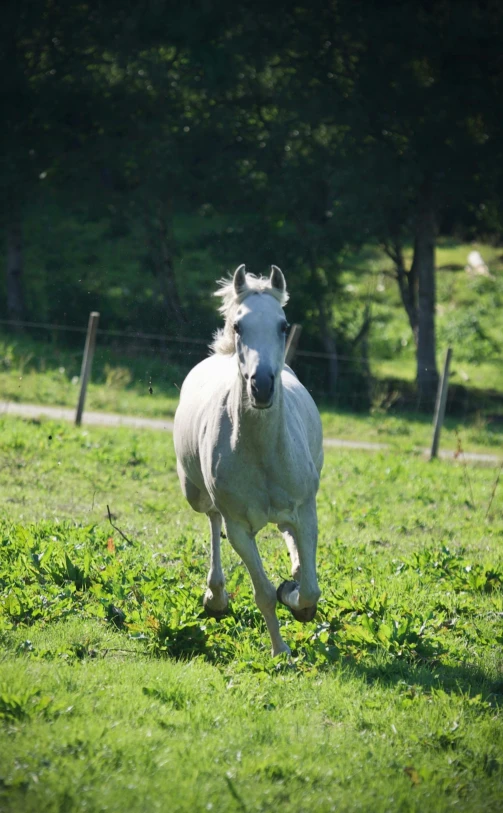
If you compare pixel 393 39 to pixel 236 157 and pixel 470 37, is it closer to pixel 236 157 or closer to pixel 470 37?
pixel 470 37

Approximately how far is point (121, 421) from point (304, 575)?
32.8 ft

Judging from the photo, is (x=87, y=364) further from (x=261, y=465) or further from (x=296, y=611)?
(x=296, y=611)

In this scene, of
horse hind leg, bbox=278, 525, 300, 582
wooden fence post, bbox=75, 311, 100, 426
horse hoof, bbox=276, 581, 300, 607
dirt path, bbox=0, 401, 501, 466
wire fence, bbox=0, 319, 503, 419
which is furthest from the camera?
wire fence, bbox=0, 319, 503, 419

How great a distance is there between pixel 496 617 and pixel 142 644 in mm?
2599

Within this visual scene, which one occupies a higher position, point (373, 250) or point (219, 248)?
point (373, 250)

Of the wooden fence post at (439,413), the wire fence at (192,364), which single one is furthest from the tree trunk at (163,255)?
the wooden fence post at (439,413)

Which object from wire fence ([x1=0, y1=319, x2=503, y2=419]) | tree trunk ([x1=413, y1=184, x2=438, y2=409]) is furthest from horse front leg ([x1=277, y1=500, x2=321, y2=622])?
tree trunk ([x1=413, y1=184, x2=438, y2=409])

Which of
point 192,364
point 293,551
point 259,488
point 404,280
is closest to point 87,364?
point 192,364

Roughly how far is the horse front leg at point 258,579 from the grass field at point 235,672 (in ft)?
0.64

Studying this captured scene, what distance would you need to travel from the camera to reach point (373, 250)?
3506cm

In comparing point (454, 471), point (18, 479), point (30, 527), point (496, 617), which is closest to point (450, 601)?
point (496, 617)

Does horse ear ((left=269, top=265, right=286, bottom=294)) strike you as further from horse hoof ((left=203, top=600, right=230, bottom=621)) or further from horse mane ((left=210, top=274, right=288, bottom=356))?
horse hoof ((left=203, top=600, right=230, bottom=621))

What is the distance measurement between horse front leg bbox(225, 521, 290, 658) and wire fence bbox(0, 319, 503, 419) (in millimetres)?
9840

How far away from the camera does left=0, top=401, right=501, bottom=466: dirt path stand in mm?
14781
